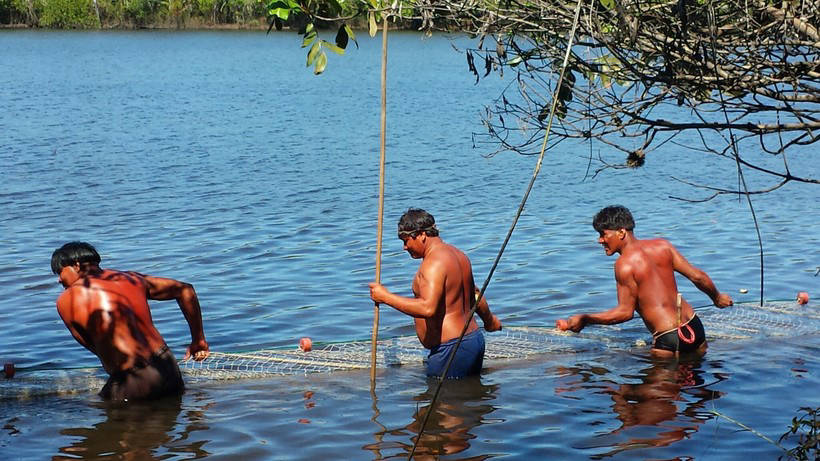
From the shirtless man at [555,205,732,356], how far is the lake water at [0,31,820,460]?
0.28 m

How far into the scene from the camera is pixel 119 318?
21.9 feet

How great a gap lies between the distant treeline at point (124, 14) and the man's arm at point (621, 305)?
6959cm

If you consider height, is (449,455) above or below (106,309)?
below

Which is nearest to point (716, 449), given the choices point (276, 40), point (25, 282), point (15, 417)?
point (15, 417)

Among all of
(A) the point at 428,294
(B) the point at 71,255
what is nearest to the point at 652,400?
(A) the point at 428,294

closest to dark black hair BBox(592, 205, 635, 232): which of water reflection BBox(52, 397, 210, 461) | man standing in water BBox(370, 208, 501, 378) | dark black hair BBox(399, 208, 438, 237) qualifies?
man standing in water BBox(370, 208, 501, 378)

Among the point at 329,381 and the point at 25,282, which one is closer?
the point at 329,381

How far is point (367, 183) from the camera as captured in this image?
18094 mm

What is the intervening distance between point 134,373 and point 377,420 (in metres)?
1.65

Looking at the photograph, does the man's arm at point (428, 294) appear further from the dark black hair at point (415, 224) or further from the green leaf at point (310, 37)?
the green leaf at point (310, 37)

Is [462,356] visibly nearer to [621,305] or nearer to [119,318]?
[621,305]

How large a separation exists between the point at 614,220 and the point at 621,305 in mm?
634

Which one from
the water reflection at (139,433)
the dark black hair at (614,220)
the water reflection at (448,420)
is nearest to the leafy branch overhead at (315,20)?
the water reflection at (448,420)

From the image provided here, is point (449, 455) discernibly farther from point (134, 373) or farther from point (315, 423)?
point (134, 373)
